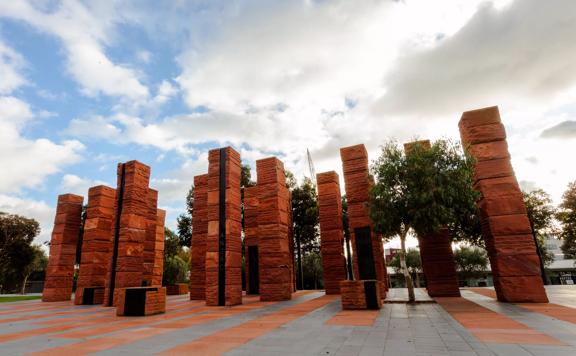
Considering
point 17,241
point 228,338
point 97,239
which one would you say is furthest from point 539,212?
point 17,241

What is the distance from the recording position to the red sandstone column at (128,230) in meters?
15.6

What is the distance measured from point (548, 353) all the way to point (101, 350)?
7450 millimetres

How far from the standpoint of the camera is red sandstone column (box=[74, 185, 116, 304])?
18.0m

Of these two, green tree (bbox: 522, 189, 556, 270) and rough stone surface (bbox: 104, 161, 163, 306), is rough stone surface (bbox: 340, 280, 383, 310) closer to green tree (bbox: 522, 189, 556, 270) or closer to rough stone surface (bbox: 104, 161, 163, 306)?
rough stone surface (bbox: 104, 161, 163, 306)

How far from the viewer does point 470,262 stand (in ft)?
127

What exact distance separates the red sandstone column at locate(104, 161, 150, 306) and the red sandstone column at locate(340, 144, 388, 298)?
38.1ft

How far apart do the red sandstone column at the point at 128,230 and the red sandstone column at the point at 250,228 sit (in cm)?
737

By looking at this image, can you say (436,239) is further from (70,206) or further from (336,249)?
(70,206)

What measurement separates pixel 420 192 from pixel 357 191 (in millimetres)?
4742

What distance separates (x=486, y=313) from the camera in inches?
351

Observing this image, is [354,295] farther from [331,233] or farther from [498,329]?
[331,233]

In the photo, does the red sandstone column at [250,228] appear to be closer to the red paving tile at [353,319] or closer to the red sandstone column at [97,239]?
the red sandstone column at [97,239]

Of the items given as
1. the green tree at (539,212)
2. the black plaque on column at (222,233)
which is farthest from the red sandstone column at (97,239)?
the green tree at (539,212)

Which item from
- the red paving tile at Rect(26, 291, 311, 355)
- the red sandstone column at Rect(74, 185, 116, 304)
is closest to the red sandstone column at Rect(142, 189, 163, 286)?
the red sandstone column at Rect(74, 185, 116, 304)
